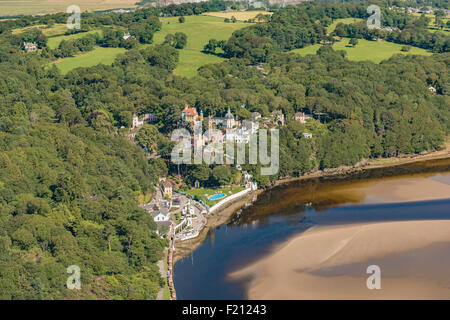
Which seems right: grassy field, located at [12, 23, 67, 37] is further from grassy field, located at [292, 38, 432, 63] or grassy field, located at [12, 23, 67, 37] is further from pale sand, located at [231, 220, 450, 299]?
pale sand, located at [231, 220, 450, 299]

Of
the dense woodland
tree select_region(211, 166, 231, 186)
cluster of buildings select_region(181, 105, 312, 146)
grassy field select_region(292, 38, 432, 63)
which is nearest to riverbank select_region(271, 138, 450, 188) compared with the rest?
the dense woodland

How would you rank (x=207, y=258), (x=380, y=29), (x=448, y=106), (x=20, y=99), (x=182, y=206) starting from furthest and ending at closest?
1. (x=380, y=29)
2. (x=448, y=106)
3. (x=20, y=99)
4. (x=182, y=206)
5. (x=207, y=258)

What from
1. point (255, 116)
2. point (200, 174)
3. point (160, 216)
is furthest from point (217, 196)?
point (255, 116)

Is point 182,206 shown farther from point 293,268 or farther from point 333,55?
point 333,55

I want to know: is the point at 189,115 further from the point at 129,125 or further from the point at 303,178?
the point at 303,178

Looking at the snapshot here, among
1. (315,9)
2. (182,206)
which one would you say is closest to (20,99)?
(182,206)
